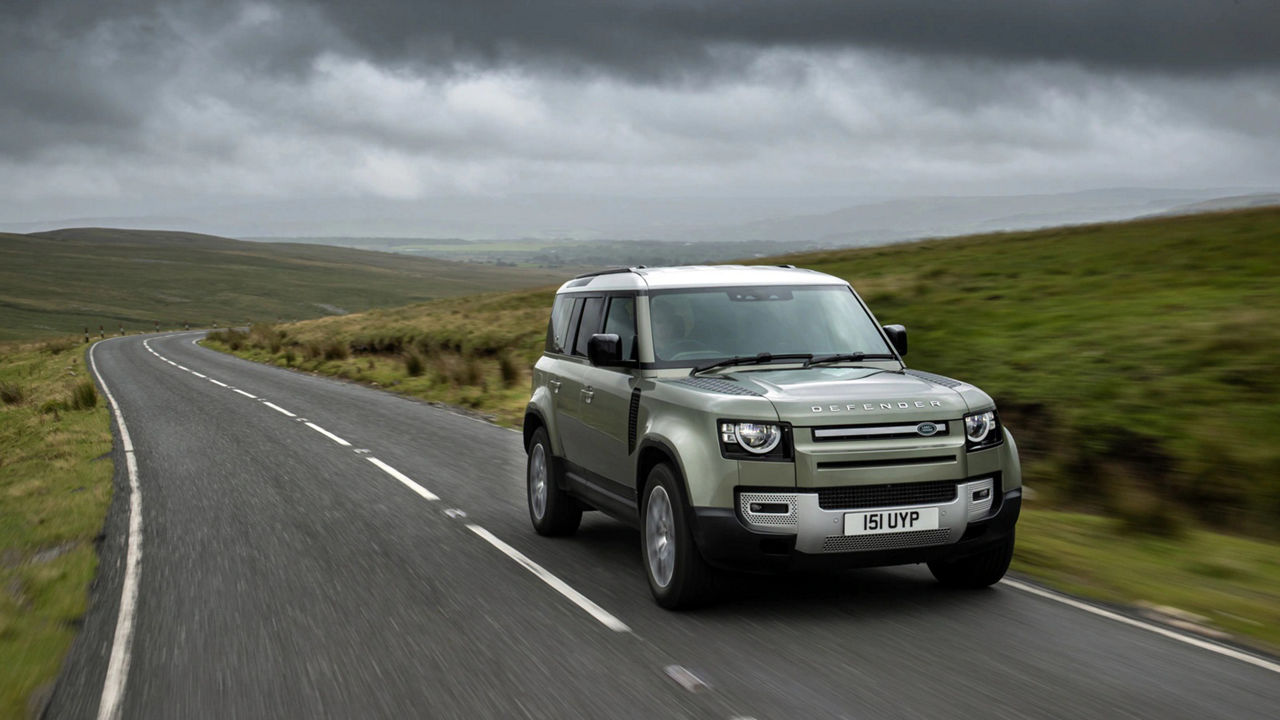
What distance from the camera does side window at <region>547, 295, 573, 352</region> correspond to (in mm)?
8867

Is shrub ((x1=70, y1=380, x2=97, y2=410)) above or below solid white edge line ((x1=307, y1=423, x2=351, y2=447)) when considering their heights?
below

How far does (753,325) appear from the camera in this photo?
7.22 m

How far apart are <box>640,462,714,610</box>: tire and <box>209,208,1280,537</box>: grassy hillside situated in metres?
3.97

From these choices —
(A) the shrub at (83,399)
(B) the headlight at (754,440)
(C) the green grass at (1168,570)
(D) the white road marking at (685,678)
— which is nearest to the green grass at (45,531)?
(A) the shrub at (83,399)

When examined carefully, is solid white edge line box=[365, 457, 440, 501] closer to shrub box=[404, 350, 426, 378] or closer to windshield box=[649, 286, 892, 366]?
windshield box=[649, 286, 892, 366]

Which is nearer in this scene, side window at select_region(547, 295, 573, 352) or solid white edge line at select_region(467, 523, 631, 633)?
solid white edge line at select_region(467, 523, 631, 633)

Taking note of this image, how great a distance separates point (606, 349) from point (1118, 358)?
7763 mm

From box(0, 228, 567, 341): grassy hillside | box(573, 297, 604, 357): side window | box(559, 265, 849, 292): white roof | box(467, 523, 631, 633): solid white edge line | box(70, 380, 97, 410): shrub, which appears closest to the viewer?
box(467, 523, 631, 633): solid white edge line

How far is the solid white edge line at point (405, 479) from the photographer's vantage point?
10906 millimetres

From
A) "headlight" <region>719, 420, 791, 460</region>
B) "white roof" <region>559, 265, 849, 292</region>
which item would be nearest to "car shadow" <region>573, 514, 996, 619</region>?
"headlight" <region>719, 420, 791, 460</region>

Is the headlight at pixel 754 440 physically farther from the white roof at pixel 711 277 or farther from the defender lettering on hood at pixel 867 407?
the white roof at pixel 711 277

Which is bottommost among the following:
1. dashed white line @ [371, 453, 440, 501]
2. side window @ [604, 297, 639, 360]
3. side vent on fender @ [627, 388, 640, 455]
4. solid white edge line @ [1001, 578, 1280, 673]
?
dashed white line @ [371, 453, 440, 501]

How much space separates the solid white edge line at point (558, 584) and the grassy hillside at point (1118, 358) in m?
4.36

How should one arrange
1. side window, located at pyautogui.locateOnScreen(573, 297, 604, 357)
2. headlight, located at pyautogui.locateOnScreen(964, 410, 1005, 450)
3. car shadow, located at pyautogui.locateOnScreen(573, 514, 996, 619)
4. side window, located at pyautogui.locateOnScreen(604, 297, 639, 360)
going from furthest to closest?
side window, located at pyautogui.locateOnScreen(573, 297, 604, 357) → side window, located at pyautogui.locateOnScreen(604, 297, 639, 360) → car shadow, located at pyautogui.locateOnScreen(573, 514, 996, 619) → headlight, located at pyautogui.locateOnScreen(964, 410, 1005, 450)
